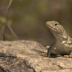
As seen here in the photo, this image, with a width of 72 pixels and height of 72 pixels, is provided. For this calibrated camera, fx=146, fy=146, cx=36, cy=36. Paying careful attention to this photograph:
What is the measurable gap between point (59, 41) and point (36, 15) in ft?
18.8

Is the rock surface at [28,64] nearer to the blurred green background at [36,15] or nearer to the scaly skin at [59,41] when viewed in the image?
the scaly skin at [59,41]

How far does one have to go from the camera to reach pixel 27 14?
30.9 feet

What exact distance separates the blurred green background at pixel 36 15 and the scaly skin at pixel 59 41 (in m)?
4.97

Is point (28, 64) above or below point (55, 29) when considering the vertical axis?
below

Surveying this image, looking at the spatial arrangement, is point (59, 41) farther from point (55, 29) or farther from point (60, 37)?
point (55, 29)

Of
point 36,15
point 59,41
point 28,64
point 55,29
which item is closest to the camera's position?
point 28,64

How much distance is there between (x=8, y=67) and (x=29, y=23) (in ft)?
21.6

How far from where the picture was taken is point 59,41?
394 centimetres

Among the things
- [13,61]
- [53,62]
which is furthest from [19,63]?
[53,62]

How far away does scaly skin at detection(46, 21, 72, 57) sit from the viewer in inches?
151

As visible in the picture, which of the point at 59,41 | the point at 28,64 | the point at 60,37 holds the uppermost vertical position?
the point at 60,37

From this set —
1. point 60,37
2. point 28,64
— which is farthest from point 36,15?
point 28,64

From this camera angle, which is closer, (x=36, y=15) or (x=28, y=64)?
(x=28, y=64)

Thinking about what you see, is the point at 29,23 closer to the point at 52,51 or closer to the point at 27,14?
the point at 27,14
